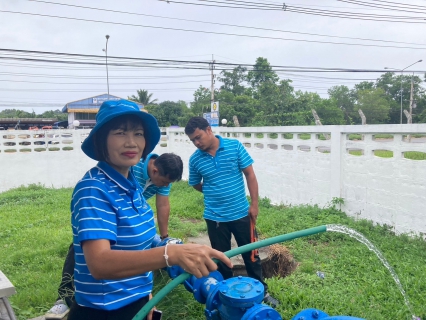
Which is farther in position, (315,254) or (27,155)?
(27,155)

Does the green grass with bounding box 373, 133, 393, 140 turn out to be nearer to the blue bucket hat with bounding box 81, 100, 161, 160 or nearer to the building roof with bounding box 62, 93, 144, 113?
the blue bucket hat with bounding box 81, 100, 161, 160

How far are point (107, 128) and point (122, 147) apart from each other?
0.28ft

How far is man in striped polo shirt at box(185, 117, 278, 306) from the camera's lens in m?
2.99

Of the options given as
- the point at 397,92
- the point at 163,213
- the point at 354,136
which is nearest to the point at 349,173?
the point at 354,136

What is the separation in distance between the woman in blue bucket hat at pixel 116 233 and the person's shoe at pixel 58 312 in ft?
4.99

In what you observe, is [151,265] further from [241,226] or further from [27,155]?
[27,155]

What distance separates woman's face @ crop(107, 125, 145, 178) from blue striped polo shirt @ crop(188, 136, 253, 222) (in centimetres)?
178

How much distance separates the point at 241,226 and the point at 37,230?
352cm

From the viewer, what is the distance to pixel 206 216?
311 cm

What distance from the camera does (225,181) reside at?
3.02 meters

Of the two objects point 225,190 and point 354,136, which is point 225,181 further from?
point 354,136

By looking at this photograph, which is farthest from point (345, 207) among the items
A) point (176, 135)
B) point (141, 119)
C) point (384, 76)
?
point (384, 76)

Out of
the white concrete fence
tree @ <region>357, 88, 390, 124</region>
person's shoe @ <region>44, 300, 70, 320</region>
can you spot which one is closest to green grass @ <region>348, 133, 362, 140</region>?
the white concrete fence

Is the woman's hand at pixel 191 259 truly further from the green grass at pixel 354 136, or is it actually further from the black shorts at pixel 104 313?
the green grass at pixel 354 136
